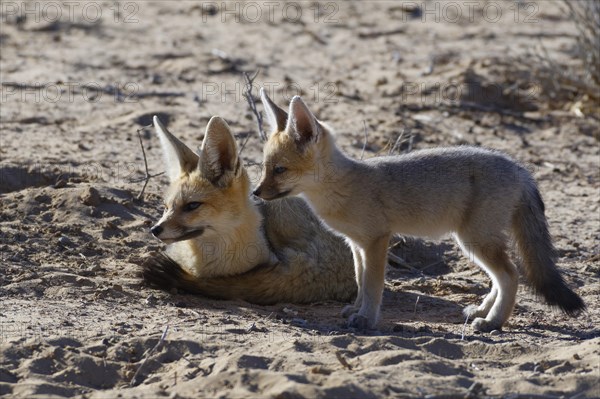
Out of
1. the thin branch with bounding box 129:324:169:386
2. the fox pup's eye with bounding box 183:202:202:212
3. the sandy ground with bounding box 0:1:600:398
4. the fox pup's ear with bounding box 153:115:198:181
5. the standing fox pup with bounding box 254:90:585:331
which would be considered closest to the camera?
the thin branch with bounding box 129:324:169:386

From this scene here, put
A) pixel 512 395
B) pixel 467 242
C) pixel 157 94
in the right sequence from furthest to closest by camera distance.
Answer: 1. pixel 157 94
2. pixel 467 242
3. pixel 512 395

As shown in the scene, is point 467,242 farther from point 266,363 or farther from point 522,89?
point 522,89

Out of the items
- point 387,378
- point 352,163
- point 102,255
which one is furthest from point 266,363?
point 102,255

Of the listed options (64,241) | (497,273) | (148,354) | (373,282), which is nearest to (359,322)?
(373,282)

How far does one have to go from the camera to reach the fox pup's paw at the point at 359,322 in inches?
231

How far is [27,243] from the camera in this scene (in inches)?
273

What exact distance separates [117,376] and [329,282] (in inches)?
91.5

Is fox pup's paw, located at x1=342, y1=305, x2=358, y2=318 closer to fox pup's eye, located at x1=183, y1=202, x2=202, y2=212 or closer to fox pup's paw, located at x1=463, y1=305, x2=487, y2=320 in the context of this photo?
fox pup's paw, located at x1=463, y1=305, x2=487, y2=320

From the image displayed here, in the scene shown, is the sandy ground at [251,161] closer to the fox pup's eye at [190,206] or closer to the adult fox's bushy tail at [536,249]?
the adult fox's bushy tail at [536,249]

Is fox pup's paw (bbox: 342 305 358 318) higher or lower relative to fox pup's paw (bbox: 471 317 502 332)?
lower

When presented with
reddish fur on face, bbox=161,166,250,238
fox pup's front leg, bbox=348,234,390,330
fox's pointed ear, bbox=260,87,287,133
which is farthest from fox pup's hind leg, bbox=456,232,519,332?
reddish fur on face, bbox=161,166,250,238

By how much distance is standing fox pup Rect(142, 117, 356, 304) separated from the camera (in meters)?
6.28

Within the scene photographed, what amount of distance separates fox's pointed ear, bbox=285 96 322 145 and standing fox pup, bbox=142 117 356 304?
1.42 ft

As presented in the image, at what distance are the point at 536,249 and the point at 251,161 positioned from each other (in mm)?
3315
